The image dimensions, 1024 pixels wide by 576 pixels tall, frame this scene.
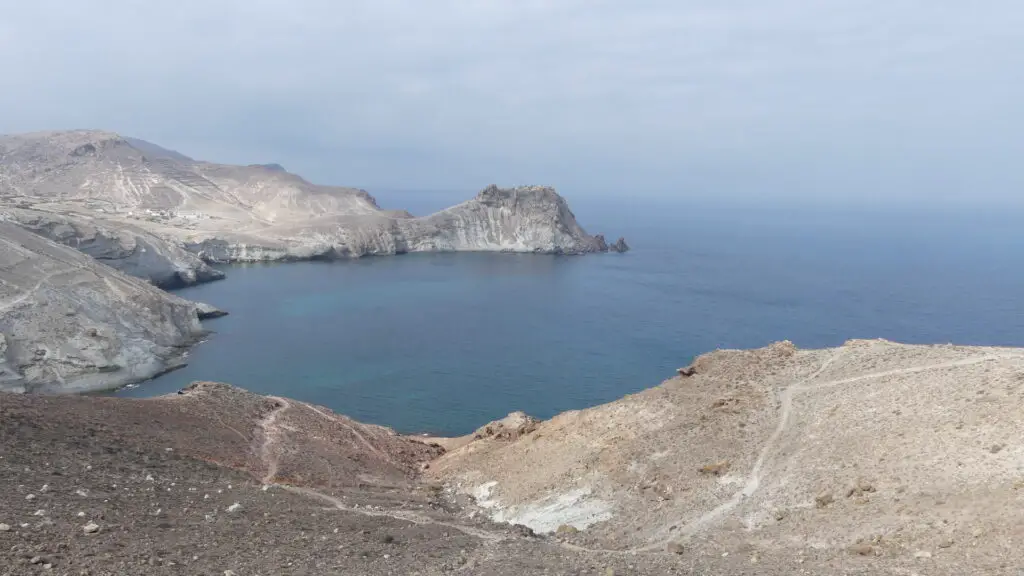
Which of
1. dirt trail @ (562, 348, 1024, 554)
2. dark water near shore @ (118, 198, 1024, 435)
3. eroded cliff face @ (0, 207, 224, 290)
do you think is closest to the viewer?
dirt trail @ (562, 348, 1024, 554)

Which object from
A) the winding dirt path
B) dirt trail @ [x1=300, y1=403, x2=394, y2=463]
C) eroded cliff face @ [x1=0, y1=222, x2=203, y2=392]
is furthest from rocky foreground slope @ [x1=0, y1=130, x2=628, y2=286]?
the winding dirt path

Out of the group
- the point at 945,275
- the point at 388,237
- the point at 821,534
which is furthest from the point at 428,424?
the point at 945,275

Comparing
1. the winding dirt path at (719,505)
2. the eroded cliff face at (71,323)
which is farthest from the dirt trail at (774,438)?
the eroded cliff face at (71,323)

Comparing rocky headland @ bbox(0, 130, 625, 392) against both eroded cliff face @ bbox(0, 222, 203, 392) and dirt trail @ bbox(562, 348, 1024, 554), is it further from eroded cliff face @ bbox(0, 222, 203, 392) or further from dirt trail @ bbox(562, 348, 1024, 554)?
dirt trail @ bbox(562, 348, 1024, 554)

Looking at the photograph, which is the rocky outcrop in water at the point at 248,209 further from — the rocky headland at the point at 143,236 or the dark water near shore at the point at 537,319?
the dark water near shore at the point at 537,319

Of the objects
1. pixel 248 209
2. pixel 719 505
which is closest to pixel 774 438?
pixel 719 505

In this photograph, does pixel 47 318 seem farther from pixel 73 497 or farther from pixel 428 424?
pixel 73 497
